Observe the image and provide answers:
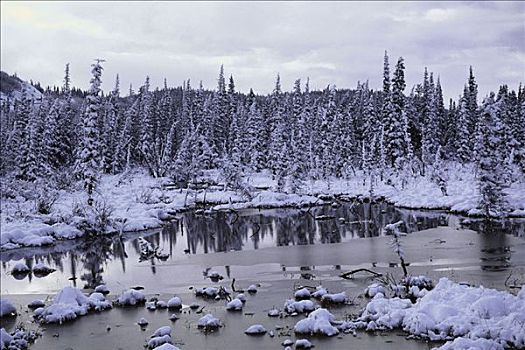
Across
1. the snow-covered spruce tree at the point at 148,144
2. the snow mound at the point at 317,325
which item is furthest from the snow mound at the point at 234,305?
the snow-covered spruce tree at the point at 148,144

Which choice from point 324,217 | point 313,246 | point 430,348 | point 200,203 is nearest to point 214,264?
point 313,246

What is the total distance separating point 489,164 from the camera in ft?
132

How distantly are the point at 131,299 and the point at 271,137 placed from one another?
63480mm

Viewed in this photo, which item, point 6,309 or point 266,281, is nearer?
point 6,309

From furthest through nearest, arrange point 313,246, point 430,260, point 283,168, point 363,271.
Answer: point 283,168 < point 313,246 < point 430,260 < point 363,271

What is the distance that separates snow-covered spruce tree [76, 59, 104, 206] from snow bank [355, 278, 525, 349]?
34219 mm

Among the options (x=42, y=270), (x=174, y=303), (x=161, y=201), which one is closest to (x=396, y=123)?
(x=161, y=201)

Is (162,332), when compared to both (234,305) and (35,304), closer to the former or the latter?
(234,305)

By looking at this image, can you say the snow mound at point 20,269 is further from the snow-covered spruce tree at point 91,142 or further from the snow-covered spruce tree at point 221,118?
the snow-covered spruce tree at point 221,118

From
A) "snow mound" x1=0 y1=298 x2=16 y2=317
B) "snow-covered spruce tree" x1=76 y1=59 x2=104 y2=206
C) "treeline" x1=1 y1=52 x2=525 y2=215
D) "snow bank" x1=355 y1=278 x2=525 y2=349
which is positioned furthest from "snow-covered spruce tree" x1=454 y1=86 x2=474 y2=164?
"snow mound" x1=0 y1=298 x2=16 y2=317

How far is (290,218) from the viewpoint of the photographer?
4772 centimetres

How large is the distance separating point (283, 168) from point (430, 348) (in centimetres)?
4704

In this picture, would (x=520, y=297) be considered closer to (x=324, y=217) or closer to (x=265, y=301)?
(x=265, y=301)

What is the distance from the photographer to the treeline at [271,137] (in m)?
60.3
